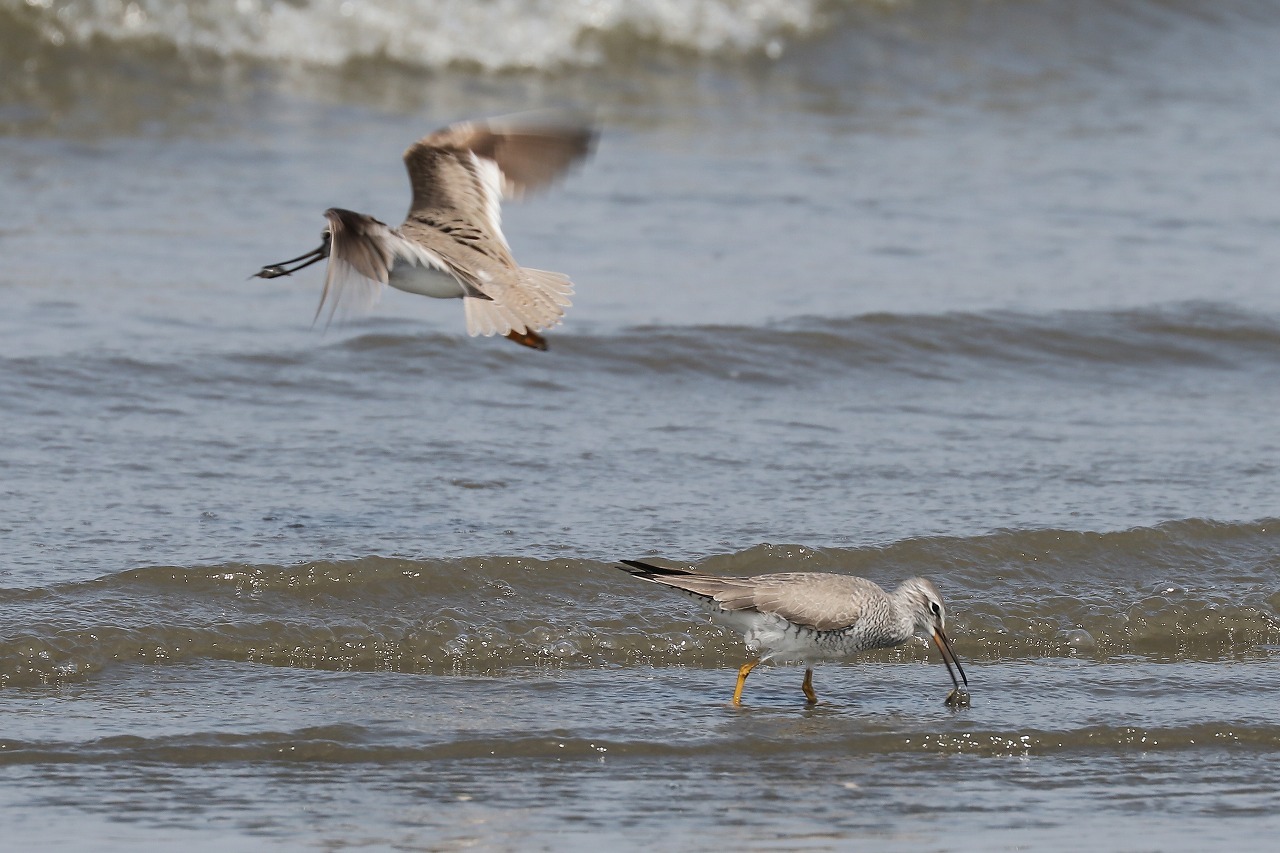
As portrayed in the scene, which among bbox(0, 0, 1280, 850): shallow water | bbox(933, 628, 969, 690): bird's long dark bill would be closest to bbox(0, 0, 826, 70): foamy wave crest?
bbox(0, 0, 1280, 850): shallow water

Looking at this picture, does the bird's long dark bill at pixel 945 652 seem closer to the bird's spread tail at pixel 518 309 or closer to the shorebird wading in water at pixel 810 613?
the shorebird wading in water at pixel 810 613

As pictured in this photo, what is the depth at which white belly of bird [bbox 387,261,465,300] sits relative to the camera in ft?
23.3

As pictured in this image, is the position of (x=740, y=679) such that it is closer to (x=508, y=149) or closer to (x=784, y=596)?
(x=784, y=596)

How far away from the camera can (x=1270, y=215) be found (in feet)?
43.5

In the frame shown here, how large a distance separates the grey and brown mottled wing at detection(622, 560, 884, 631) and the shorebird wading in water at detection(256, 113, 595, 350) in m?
1.42

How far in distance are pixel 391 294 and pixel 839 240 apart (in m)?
3.15

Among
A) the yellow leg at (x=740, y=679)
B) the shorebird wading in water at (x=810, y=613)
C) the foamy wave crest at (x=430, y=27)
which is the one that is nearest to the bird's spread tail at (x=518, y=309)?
the shorebird wading in water at (x=810, y=613)

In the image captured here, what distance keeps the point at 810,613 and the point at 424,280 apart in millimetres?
2201

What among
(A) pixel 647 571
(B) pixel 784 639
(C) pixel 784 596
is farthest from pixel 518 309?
(B) pixel 784 639

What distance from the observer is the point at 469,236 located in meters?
7.83

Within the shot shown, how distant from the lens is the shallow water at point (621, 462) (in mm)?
5434

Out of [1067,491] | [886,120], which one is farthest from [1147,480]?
[886,120]

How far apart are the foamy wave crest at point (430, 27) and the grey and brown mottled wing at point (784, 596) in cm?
1088

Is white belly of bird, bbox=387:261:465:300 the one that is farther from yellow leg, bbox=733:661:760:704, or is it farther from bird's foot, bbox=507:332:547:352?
yellow leg, bbox=733:661:760:704
